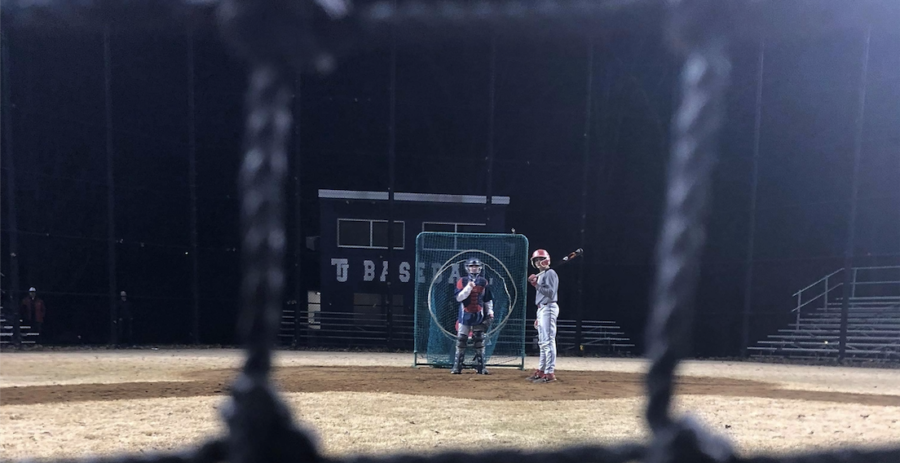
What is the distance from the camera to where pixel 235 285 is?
363 inches

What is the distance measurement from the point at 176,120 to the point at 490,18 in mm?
9225

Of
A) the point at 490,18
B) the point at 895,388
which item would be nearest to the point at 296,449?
the point at 490,18

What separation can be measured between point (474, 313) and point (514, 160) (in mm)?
4877

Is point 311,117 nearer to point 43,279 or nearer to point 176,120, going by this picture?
point 176,120

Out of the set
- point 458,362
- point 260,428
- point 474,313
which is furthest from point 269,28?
point 458,362

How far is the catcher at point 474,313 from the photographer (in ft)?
17.6

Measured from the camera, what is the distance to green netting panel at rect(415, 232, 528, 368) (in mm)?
6387

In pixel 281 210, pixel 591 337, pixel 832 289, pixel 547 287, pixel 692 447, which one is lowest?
pixel 591 337

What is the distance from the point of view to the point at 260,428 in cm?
51

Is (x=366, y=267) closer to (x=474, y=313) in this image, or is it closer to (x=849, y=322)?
(x=474, y=313)

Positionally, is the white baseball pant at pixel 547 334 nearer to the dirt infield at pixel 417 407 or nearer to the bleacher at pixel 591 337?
the dirt infield at pixel 417 407

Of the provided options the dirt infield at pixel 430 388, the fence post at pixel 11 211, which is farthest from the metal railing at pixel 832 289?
the fence post at pixel 11 211

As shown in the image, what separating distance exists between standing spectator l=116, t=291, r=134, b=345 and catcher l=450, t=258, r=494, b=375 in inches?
217

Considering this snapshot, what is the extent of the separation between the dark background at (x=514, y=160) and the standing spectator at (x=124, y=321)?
15cm
